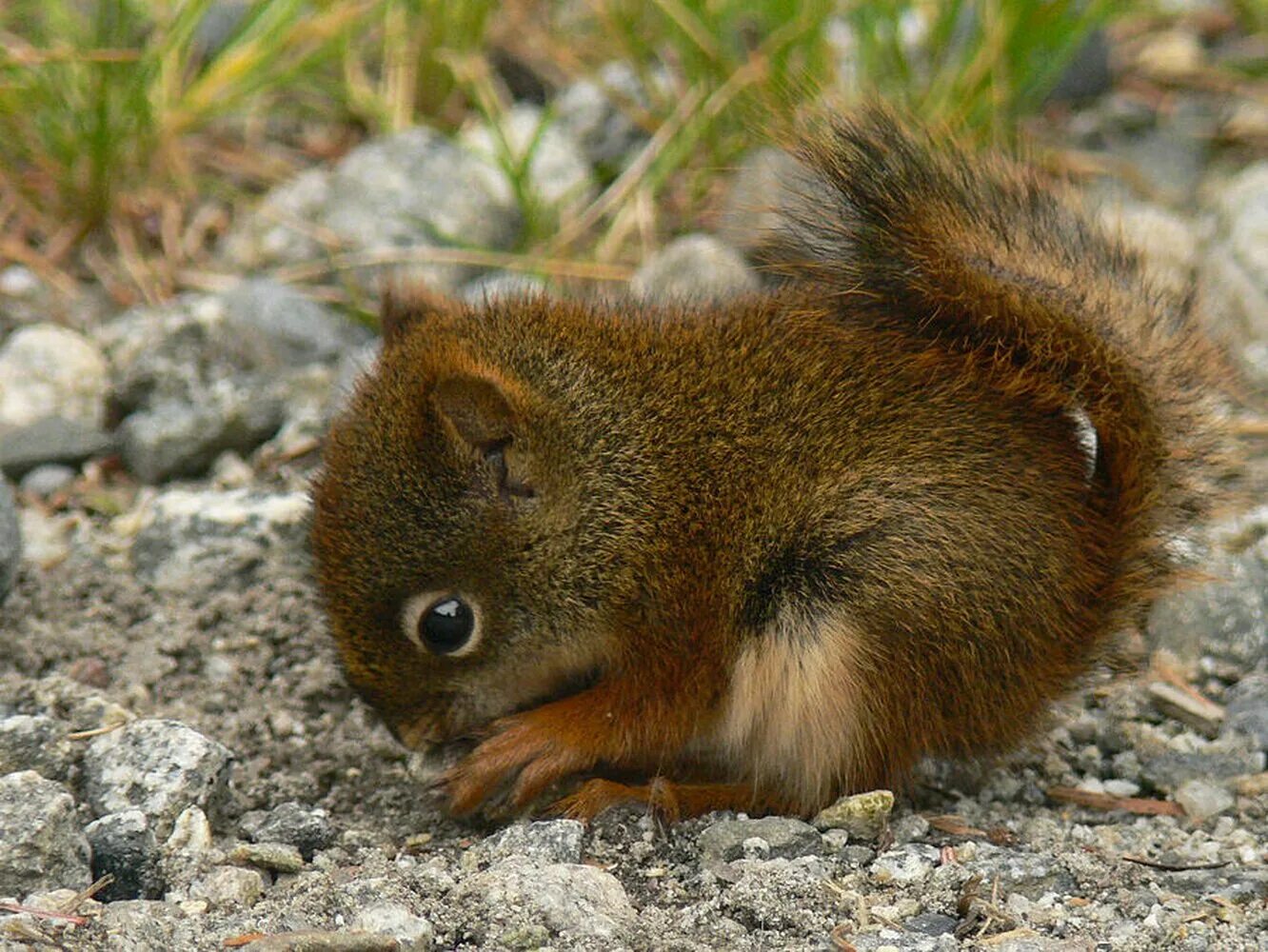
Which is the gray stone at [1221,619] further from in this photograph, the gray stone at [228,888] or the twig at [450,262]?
the gray stone at [228,888]

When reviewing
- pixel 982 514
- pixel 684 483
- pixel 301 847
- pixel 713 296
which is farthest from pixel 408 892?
pixel 713 296

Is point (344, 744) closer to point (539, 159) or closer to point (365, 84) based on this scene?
point (539, 159)

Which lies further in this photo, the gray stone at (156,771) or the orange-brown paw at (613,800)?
the orange-brown paw at (613,800)

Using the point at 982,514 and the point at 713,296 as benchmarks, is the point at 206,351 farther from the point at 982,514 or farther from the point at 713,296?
the point at 982,514

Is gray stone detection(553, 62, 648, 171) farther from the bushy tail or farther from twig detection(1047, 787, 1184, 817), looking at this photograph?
twig detection(1047, 787, 1184, 817)

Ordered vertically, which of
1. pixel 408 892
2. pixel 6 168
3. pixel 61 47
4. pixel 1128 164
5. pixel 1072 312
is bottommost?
pixel 408 892

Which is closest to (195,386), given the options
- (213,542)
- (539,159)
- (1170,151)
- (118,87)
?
(213,542)

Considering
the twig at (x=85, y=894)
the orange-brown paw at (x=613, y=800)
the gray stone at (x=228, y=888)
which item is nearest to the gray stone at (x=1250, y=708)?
the orange-brown paw at (x=613, y=800)
